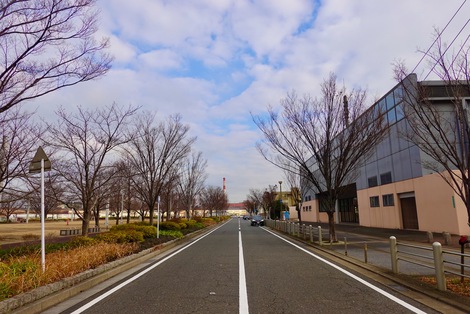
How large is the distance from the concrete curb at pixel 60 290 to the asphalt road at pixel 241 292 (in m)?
0.21

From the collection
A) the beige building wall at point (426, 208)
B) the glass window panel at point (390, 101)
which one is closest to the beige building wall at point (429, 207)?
the beige building wall at point (426, 208)

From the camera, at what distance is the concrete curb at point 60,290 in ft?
19.2

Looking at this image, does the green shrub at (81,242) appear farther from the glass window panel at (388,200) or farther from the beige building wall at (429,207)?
the glass window panel at (388,200)

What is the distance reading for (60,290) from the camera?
24.0 feet

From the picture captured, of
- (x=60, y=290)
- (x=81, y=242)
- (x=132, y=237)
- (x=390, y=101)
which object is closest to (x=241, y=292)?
(x=60, y=290)

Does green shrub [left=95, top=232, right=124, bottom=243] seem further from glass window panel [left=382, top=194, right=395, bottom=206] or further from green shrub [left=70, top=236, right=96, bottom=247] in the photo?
glass window panel [left=382, top=194, right=395, bottom=206]

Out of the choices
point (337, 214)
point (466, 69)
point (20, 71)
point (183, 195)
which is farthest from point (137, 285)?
point (337, 214)

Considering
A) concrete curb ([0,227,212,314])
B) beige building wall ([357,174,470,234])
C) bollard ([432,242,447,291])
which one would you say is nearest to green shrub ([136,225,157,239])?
concrete curb ([0,227,212,314])

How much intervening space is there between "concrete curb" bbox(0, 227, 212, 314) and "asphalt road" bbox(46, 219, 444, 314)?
21cm

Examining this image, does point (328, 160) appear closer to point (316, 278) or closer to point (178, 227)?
point (316, 278)

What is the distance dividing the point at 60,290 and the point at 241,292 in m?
3.65

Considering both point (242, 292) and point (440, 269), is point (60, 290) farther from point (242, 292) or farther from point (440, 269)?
point (440, 269)

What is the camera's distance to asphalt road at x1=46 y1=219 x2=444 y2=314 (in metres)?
6.27

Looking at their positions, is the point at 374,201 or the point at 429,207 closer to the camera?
the point at 429,207
